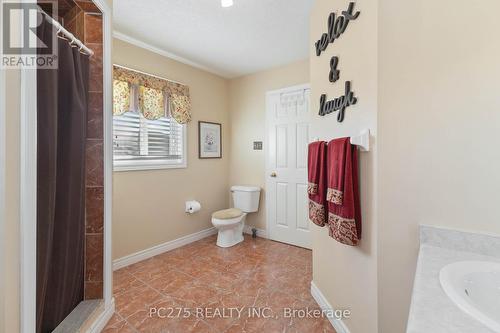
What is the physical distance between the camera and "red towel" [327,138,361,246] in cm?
122

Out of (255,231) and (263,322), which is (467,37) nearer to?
(263,322)

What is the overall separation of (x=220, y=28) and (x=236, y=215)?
213 centimetres

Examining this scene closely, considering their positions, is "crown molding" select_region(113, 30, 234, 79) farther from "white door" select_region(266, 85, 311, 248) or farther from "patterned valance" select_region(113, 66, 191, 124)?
"white door" select_region(266, 85, 311, 248)

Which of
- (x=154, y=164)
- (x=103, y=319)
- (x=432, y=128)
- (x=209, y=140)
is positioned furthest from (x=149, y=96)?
(x=432, y=128)

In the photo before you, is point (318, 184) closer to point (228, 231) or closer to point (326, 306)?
point (326, 306)

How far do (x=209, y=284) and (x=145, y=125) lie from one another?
1.86 m

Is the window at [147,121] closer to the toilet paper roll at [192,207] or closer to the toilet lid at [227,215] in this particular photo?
the toilet paper roll at [192,207]

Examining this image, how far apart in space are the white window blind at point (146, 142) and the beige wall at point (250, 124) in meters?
0.90

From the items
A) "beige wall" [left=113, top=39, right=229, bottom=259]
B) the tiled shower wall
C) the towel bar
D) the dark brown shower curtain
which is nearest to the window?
"beige wall" [left=113, top=39, right=229, bottom=259]

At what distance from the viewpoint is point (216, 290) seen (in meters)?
2.01

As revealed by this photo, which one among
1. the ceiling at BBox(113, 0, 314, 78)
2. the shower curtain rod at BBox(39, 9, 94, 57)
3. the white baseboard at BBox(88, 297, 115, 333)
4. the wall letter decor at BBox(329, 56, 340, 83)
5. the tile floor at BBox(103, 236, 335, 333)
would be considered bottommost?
the tile floor at BBox(103, 236, 335, 333)

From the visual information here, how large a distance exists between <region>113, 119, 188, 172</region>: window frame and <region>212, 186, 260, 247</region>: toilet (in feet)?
2.67

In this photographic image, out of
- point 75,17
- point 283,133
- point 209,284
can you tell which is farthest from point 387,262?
point 75,17

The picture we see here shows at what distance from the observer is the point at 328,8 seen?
1.60 m
